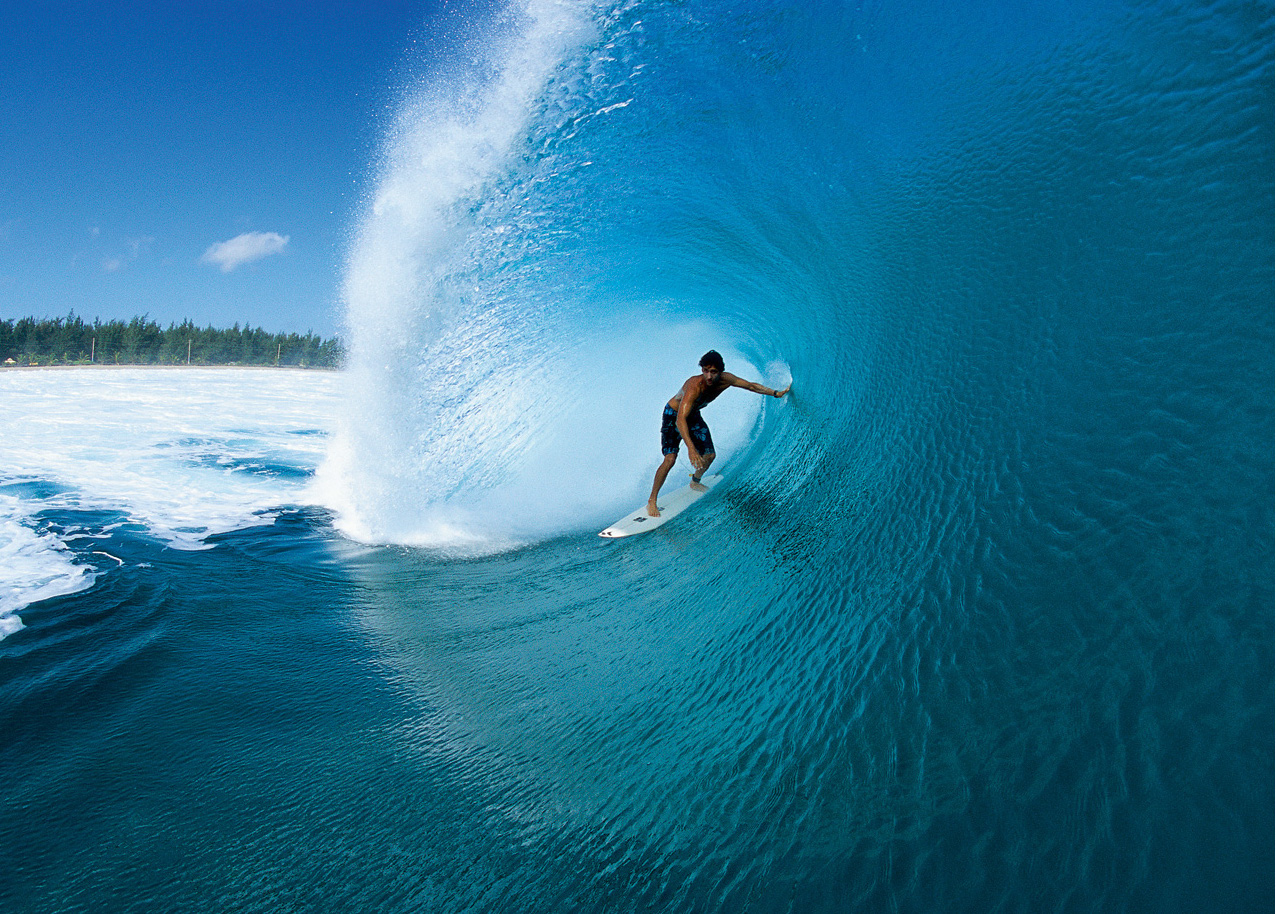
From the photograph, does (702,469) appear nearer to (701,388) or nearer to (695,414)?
(695,414)

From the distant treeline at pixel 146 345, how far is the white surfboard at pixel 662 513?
1805 inches

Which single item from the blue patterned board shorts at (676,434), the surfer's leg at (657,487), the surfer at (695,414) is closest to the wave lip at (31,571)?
the surfer's leg at (657,487)

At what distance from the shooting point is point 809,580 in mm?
3303

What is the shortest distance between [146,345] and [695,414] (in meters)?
61.5

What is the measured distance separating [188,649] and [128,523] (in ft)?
13.1

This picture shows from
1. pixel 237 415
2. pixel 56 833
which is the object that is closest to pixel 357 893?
pixel 56 833

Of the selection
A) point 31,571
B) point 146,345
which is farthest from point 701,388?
point 146,345

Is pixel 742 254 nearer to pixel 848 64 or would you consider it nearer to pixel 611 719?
pixel 848 64

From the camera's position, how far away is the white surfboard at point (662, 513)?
551cm

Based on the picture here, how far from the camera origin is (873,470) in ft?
12.7

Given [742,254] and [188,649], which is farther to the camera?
[742,254]

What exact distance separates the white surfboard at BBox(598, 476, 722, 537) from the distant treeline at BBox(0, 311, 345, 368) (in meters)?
45.9

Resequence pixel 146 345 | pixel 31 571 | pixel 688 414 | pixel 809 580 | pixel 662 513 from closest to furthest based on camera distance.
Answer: pixel 809 580 → pixel 31 571 → pixel 688 414 → pixel 662 513 → pixel 146 345

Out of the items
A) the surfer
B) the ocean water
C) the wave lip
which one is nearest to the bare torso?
the surfer
